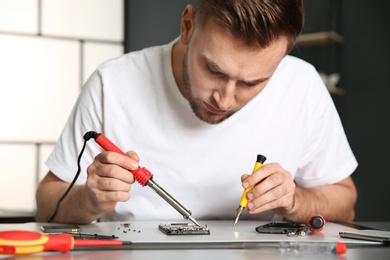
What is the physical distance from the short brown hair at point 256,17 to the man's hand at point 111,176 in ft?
1.10

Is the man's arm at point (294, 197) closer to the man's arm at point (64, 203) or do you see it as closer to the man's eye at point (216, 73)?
the man's eye at point (216, 73)

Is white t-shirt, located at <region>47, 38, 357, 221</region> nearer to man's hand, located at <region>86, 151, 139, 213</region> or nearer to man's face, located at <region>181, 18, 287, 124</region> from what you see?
man's face, located at <region>181, 18, 287, 124</region>

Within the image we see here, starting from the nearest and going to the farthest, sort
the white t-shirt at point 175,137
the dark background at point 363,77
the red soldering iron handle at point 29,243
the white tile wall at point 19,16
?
the red soldering iron handle at point 29,243, the white t-shirt at point 175,137, the white tile wall at point 19,16, the dark background at point 363,77

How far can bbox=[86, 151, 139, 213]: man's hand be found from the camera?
3.77 feet

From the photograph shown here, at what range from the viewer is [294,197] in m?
1.43

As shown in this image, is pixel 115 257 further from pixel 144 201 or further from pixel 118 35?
pixel 118 35

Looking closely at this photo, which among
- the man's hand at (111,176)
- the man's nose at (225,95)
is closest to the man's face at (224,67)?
the man's nose at (225,95)

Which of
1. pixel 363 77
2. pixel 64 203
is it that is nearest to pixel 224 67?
pixel 64 203

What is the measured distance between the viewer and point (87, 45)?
145 inches

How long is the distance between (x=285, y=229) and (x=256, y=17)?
1.41 ft

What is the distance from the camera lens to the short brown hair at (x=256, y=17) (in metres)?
1.23

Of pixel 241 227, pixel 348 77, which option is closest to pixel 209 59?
pixel 241 227

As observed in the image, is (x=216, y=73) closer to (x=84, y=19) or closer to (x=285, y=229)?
(x=285, y=229)

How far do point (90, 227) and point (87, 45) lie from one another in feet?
8.42
